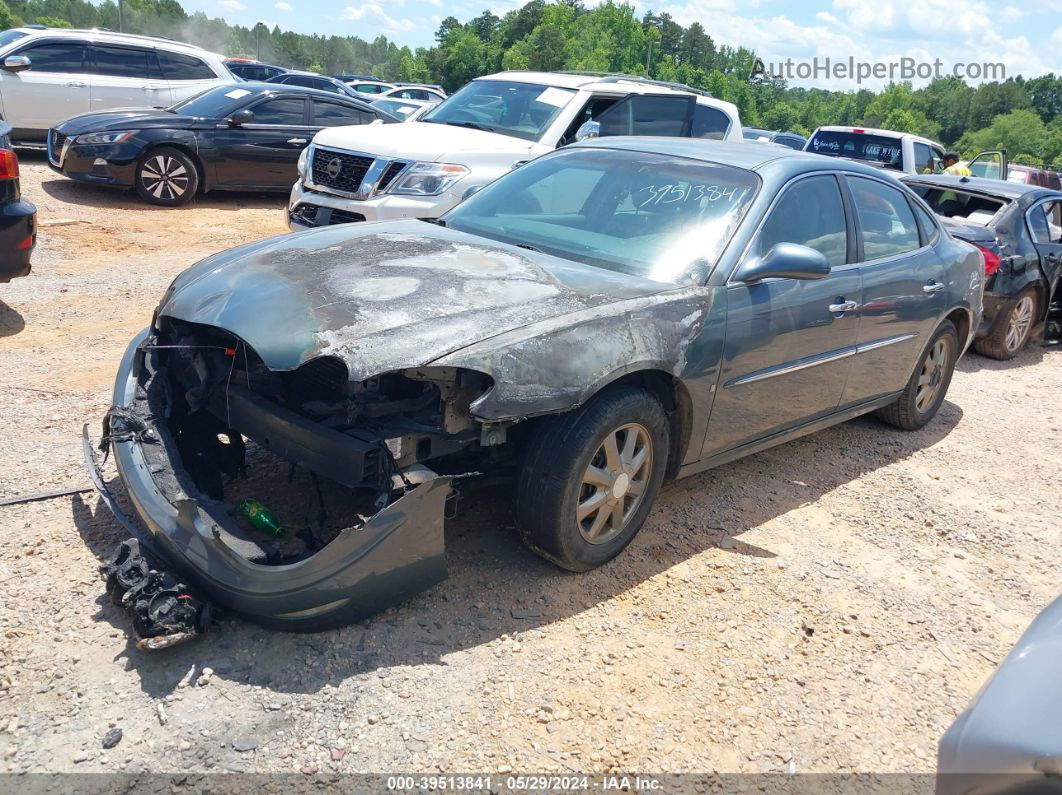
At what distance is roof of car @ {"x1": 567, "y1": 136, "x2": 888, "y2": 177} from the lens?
4.46m

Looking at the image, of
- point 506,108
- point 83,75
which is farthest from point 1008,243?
point 83,75

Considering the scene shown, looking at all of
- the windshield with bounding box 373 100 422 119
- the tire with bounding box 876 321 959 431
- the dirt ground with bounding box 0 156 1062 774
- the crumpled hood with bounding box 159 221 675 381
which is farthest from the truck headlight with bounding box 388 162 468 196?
the windshield with bounding box 373 100 422 119

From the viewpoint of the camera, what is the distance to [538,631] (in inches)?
129

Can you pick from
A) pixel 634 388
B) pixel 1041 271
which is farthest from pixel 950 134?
pixel 634 388

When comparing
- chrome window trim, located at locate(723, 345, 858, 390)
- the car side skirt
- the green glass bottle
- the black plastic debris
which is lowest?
the black plastic debris

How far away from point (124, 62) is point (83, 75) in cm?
58

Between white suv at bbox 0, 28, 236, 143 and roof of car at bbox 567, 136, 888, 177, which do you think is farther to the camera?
white suv at bbox 0, 28, 236, 143

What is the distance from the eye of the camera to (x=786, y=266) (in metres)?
3.85

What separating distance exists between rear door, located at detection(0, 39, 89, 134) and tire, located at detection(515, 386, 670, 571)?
38.0 ft

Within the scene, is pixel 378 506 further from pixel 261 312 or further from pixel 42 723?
pixel 42 723

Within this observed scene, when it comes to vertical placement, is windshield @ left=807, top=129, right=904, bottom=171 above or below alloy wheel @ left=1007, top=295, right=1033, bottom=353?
above

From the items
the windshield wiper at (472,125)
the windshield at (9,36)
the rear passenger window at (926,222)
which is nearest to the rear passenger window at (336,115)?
the windshield wiper at (472,125)

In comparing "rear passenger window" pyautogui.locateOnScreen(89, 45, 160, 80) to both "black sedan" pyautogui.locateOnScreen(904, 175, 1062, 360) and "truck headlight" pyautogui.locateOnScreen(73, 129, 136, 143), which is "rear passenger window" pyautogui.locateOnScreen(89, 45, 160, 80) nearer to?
"truck headlight" pyautogui.locateOnScreen(73, 129, 136, 143)

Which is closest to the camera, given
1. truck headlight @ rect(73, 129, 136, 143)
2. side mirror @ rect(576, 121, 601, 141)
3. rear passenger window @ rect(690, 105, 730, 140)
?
side mirror @ rect(576, 121, 601, 141)
